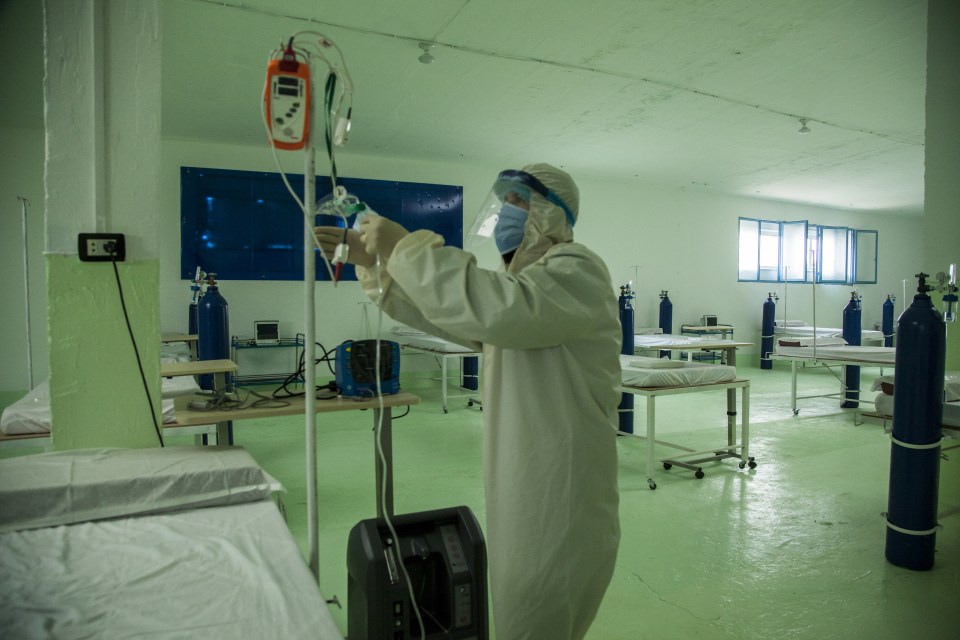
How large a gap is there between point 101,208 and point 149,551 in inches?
45.0

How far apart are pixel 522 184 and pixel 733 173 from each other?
8069 mm

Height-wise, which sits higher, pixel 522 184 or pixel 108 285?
pixel 522 184

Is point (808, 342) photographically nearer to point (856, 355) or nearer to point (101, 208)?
point (856, 355)

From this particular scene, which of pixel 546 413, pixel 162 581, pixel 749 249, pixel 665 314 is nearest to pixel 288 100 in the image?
pixel 546 413

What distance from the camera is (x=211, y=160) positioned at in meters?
6.61

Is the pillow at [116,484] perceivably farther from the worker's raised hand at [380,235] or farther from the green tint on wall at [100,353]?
the worker's raised hand at [380,235]

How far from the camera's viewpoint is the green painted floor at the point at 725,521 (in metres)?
2.17

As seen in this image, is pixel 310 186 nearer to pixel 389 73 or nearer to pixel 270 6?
pixel 270 6

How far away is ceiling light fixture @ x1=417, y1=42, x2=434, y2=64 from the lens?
4180 millimetres

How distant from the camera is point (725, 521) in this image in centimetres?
307


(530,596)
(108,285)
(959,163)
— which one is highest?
(959,163)

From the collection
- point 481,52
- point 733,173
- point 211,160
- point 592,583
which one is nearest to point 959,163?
point 481,52

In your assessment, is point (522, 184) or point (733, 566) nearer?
point (522, 184)

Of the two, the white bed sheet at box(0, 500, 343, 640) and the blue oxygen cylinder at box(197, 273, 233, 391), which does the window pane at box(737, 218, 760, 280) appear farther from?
the white bed sheet at box(0, 500, 343, 640)
